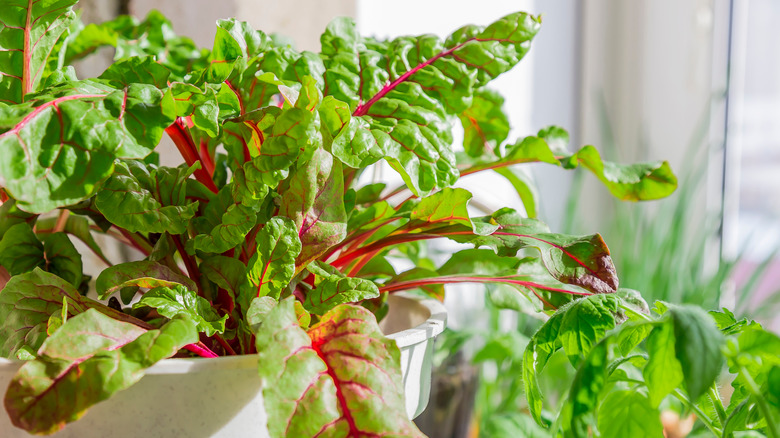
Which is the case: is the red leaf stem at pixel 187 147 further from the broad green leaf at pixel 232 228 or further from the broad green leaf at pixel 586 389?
the broad green leaf at pixel 586 389

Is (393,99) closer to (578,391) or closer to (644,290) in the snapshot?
(578,391)

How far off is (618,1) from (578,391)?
1.67m

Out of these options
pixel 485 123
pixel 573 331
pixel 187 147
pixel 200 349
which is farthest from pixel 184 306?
pixel 485 123

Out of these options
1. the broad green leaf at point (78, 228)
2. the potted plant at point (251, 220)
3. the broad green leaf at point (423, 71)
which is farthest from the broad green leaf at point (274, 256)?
the broad green leaf at point (78, 228)

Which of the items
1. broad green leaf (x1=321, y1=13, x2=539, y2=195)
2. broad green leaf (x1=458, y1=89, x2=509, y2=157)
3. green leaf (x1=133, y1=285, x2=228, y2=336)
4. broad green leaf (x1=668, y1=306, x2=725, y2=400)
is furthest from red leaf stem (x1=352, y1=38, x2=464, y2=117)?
broad green leaf (x1=668, y1=306, x2=725, y2=400)

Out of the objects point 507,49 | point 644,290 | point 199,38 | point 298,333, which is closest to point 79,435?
point 298,333

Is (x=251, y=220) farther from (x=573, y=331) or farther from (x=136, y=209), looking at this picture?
(x=573, y=331)

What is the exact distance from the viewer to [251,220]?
1.40 feet

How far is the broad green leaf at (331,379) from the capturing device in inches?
13.2

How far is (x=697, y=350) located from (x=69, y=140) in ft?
1.15

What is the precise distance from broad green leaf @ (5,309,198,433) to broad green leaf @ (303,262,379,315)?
0.37 ft

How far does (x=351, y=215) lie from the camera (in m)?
0.56

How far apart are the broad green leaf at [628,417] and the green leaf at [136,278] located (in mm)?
320

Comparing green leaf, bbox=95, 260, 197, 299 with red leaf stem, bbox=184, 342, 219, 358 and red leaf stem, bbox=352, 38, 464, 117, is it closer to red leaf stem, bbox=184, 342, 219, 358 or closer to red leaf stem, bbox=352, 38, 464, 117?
red leaf stem, bbox=184, 342, 219, 358
